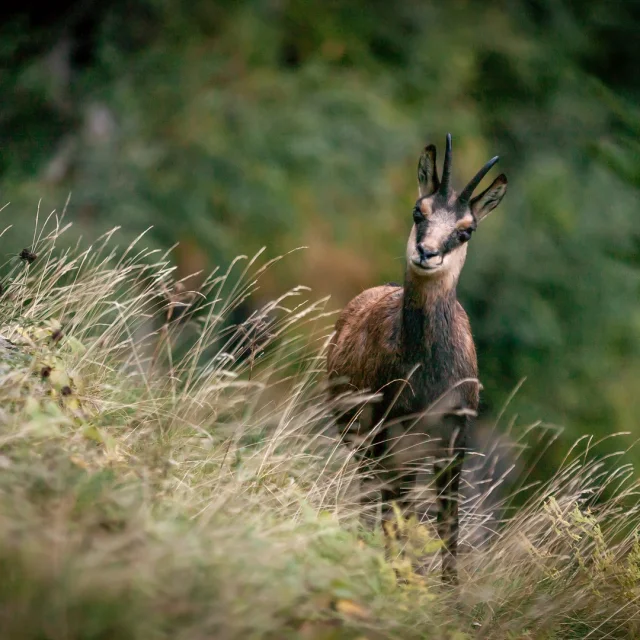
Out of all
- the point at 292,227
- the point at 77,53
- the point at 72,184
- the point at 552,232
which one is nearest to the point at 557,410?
the point at 552,232

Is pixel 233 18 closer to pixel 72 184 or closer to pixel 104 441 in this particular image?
pixel 72 184

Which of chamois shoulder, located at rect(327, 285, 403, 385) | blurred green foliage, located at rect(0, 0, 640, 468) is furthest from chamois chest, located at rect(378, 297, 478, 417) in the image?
blurred green foliage, located at rect(0, 0, 640, 468)

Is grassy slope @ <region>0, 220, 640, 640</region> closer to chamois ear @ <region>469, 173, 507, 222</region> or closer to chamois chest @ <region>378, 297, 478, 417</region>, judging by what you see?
chamois chest @ <region>378, 297, 478, 417</region>

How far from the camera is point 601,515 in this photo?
199 inches

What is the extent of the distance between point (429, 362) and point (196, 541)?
8.86 ft

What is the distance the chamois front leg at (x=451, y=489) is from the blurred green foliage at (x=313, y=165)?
21.2ft

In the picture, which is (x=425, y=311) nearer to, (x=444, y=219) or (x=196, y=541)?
(x=444, y=219)

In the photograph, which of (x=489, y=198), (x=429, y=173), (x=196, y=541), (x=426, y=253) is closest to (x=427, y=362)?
(x=426, y=253)

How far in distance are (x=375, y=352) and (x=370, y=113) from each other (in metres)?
8.74

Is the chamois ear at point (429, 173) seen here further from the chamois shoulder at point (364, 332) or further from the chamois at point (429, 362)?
the chamois shoulder at point (364, 332)

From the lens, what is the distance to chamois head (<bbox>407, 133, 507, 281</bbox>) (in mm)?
5480

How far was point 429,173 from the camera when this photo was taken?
598 centimetres

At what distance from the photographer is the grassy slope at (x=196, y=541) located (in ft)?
8.99

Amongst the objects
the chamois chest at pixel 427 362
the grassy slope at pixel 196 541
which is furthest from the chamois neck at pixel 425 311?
the grassy slope at pixel 196 541
